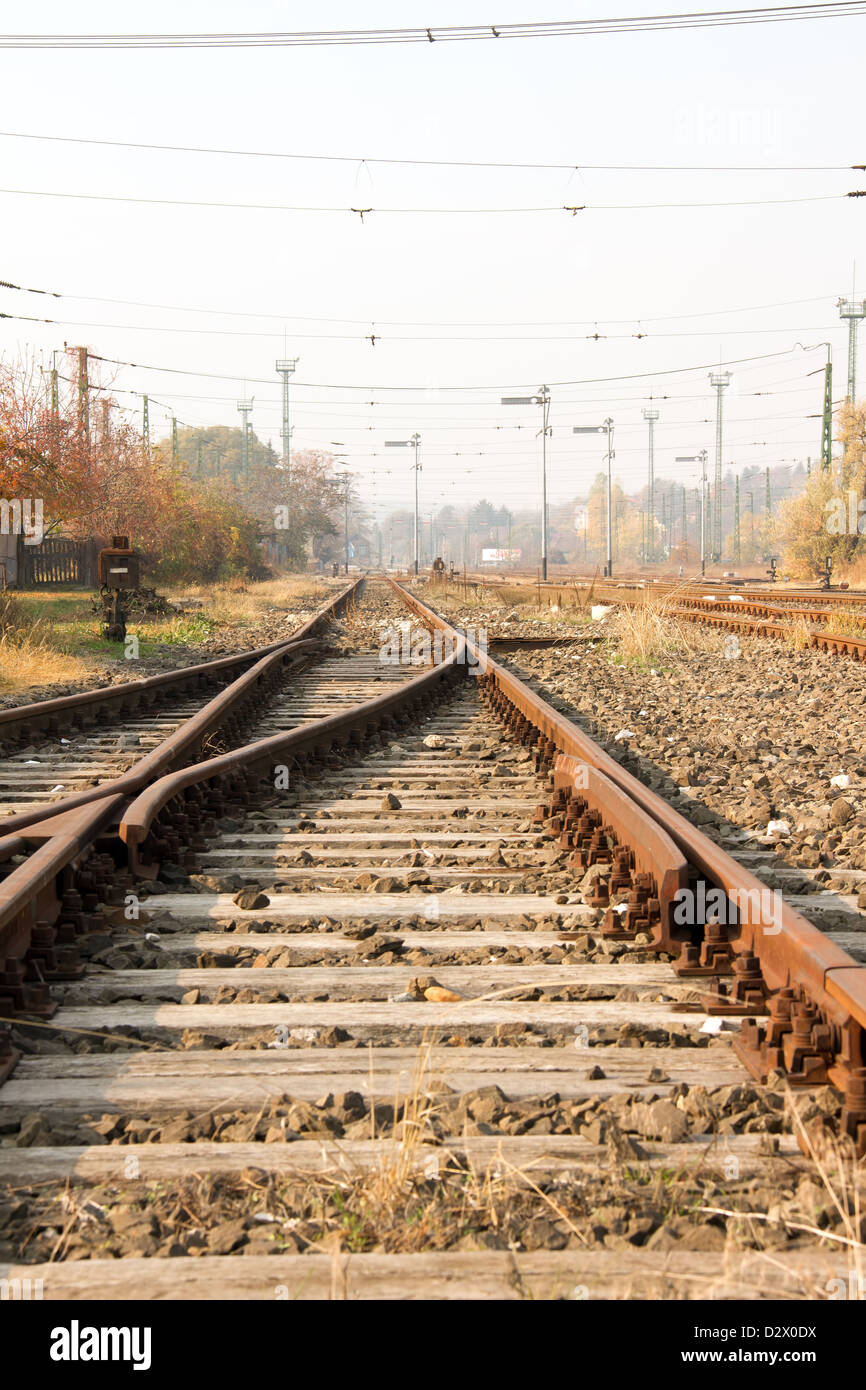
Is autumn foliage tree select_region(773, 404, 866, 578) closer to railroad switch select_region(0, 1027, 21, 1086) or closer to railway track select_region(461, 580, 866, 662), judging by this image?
railway track select_region(461, 580, 866, 662)

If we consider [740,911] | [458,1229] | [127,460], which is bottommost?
[458,1229]

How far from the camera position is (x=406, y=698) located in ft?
33.0

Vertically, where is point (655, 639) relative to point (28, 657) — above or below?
above

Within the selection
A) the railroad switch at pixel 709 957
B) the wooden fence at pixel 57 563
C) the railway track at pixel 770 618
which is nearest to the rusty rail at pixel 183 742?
the railroad switch at pixel 709 957

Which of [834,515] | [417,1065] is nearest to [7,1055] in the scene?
[417,1065]

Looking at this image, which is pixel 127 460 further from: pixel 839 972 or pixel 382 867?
pixel 839 972

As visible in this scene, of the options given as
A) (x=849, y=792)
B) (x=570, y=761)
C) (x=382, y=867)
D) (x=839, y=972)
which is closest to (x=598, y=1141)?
(x=839, y=972)

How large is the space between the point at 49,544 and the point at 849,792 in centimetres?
3654

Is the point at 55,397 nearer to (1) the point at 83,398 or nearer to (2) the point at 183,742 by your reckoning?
(1) the point at 83,398

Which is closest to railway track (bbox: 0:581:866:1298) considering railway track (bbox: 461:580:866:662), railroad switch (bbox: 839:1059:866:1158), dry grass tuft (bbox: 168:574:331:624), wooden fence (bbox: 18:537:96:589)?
railroad switch (bbox: 839:1059:866:1158)

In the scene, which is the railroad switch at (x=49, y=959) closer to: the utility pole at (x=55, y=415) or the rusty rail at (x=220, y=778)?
the rusty rail at (x=220, y=778)

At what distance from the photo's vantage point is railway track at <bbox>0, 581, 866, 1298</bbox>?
7.48 ft

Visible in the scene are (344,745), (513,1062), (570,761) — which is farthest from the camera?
(344,745)

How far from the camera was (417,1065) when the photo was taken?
3102mm
